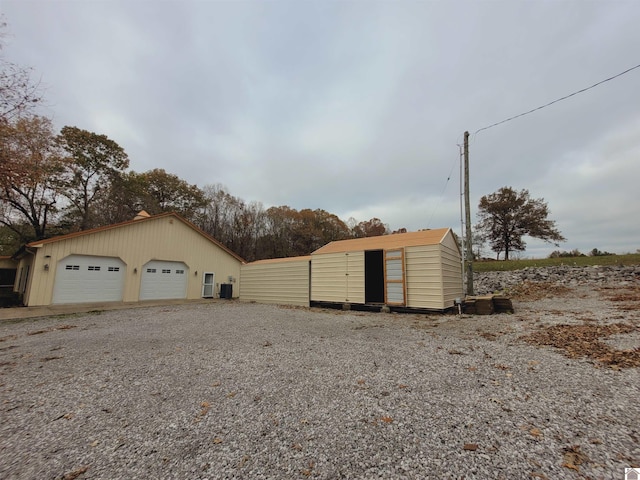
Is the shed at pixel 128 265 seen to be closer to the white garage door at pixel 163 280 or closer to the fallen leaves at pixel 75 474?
the white garage door at pixel 163 280

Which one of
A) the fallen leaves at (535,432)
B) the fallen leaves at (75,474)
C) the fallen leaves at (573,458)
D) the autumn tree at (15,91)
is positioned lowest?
the fallen leaves at (75,474)

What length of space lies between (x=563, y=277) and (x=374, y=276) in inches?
433

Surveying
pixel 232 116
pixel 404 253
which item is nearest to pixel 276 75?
pixel 232 116

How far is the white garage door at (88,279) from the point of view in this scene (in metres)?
11.5

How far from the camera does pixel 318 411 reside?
2.64 meters

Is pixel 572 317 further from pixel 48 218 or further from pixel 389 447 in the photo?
pixel 48 218

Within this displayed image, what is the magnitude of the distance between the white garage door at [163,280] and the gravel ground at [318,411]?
9.30m

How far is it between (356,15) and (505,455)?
950cm

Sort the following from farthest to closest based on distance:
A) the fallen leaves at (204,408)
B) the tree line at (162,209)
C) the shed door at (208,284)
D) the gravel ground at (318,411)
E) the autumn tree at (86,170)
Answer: the autumn tree at (86,170), the tree line at (162,209), the shed door at (208,284), the fallen leaves at (204,408), the gravel ground at (318,411)

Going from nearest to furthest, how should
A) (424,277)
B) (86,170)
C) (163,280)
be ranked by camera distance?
1. (424,277)
2. (163,280)
3. (86,170)

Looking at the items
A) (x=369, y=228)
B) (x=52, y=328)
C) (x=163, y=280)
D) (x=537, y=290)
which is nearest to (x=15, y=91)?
(x=52, y=328)

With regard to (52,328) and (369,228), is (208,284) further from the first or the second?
(369,228)

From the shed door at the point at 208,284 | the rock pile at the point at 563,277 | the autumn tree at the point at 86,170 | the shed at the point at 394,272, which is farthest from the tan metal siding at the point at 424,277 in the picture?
the autumn tree at the point at 86,170

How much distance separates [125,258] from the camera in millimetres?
13203
